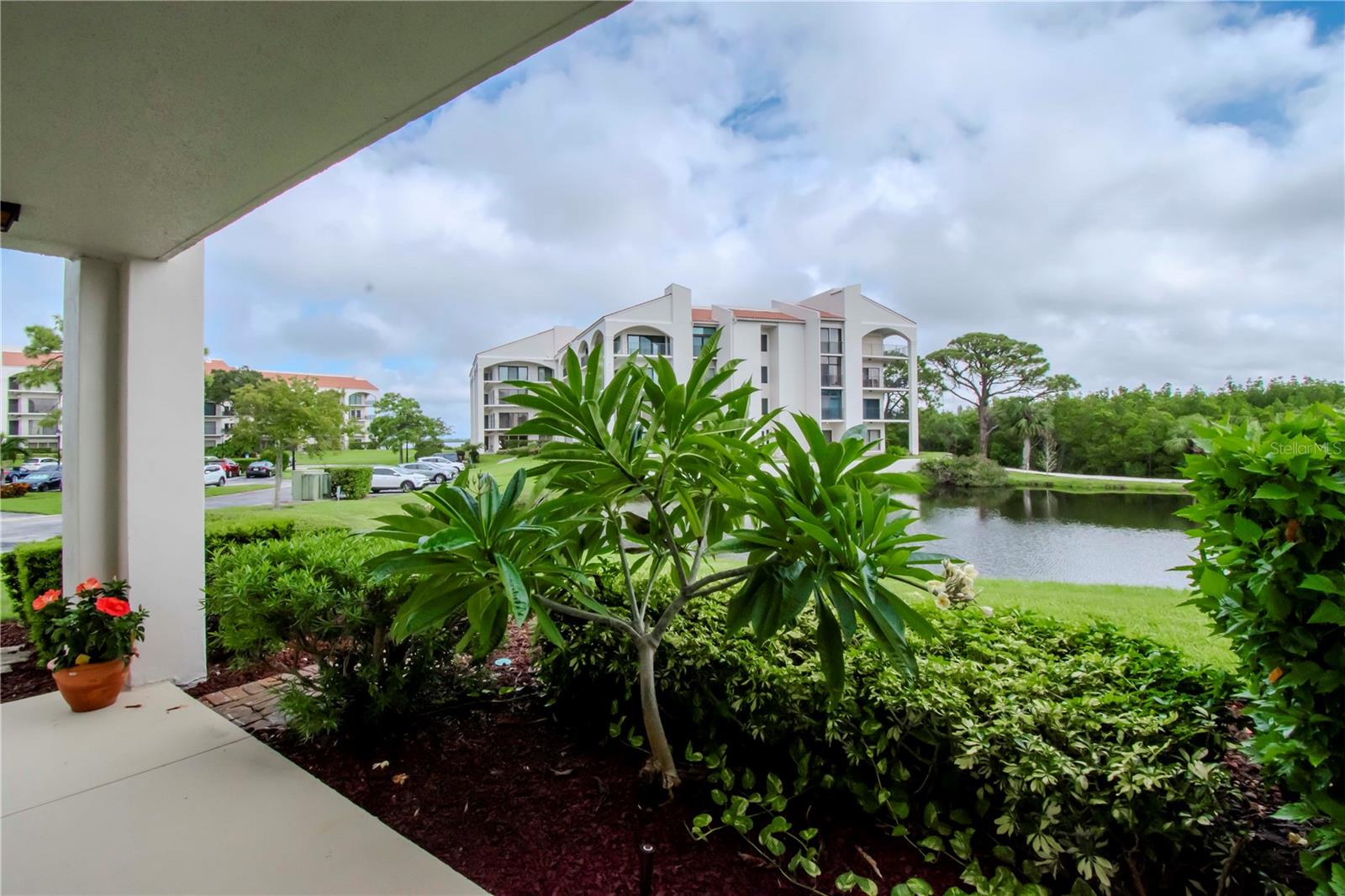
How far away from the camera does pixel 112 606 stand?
88.7 inches

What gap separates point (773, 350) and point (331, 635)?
29.4 ft

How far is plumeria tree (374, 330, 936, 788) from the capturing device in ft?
3.63

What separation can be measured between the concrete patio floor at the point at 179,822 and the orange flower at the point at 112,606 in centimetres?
40

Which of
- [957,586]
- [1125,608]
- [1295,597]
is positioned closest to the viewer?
[1295,597]

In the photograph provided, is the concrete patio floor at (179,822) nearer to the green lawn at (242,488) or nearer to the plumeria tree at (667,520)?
the plumeria tree at (667,520)

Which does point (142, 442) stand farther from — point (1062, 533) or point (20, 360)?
point (1062, 533)

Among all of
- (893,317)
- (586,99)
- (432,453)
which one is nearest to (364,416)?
(432,453)

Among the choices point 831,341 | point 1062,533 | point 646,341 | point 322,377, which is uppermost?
point 831,341

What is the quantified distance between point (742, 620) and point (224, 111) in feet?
5.98

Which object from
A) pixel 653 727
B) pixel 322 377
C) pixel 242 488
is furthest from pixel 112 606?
pixel 322 377

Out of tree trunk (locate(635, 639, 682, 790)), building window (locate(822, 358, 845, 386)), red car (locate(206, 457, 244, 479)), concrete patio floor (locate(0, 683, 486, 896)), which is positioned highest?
building window (locate(822, 358, 845, 386))

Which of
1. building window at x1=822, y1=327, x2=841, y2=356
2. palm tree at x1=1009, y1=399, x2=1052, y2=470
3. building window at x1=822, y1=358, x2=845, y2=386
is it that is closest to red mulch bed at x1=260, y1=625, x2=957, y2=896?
palm tree at x1=1009, y1=399, x2=1052, y2=470

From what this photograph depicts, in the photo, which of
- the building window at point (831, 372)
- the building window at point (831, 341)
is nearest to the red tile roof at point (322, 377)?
the building window at point (831, 341)

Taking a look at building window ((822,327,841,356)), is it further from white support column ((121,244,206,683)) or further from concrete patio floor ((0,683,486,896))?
concrete patio floor ((0,683,486,896))
